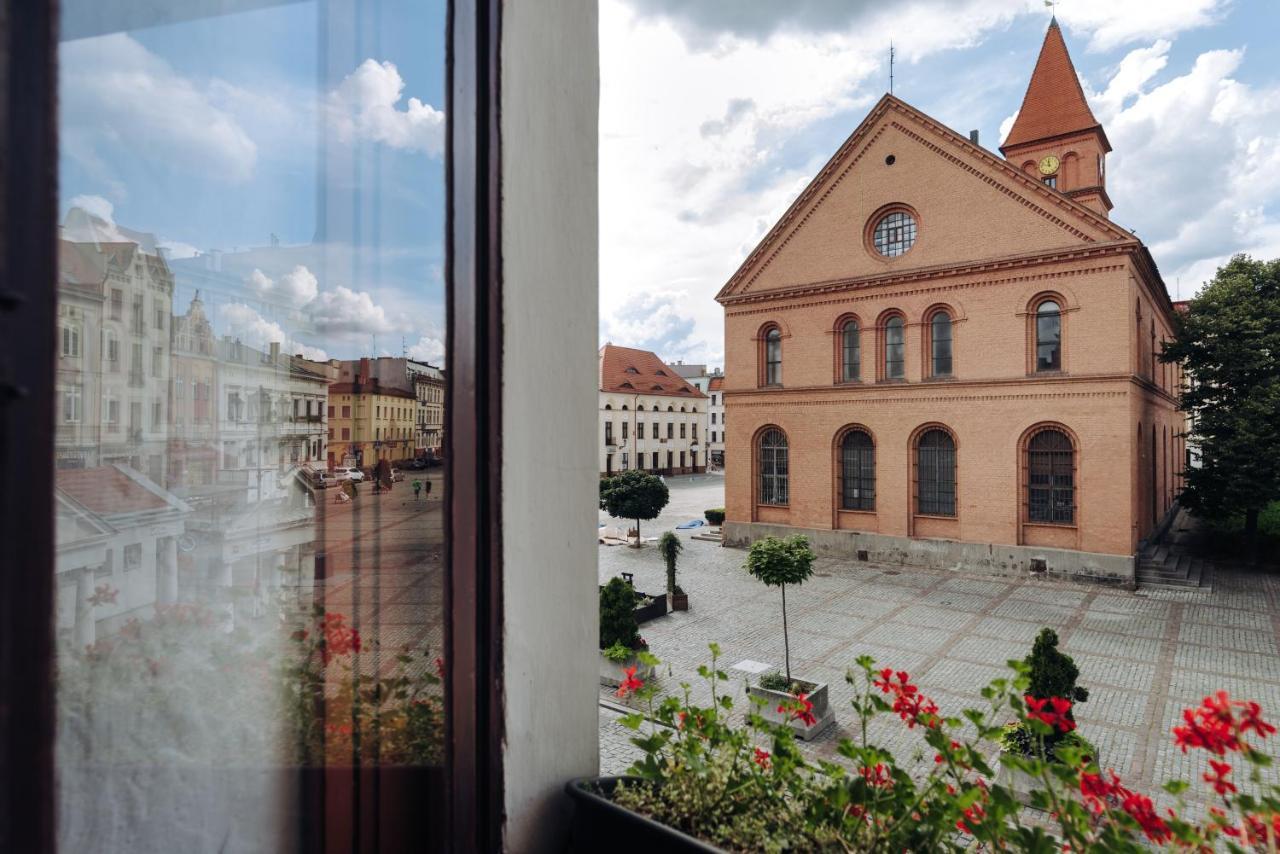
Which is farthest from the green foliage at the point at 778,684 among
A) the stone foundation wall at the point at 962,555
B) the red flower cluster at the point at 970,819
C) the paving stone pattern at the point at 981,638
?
the stone foundation wall at the point at 962,555

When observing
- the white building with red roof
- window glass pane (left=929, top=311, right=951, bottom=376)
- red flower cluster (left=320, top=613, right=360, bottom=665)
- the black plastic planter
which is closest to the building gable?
window glass pane (left=929, top=311, right=951, bottom=376)

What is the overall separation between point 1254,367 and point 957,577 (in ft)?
32.4

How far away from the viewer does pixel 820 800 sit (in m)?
1.83

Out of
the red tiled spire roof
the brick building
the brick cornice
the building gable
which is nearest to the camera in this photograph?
the brick cornice

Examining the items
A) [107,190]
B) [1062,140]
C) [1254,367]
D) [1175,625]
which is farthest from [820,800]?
[1062,140]

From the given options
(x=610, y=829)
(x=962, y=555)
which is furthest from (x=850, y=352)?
(x=610, y=829)

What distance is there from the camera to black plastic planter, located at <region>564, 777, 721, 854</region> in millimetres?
1706

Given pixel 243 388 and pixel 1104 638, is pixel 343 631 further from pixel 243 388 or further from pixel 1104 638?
pixel 1104 638

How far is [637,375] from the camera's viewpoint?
156 feet

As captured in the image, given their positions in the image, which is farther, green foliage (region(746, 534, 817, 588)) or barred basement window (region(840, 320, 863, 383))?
barred basement window (region(840, 320, 863, 383))

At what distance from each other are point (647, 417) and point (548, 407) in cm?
4537

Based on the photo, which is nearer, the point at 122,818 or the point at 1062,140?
the point at 122,818

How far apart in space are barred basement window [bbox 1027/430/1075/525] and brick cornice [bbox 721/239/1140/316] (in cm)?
402

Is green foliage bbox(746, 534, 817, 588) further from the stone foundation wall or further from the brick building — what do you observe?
the brick building
